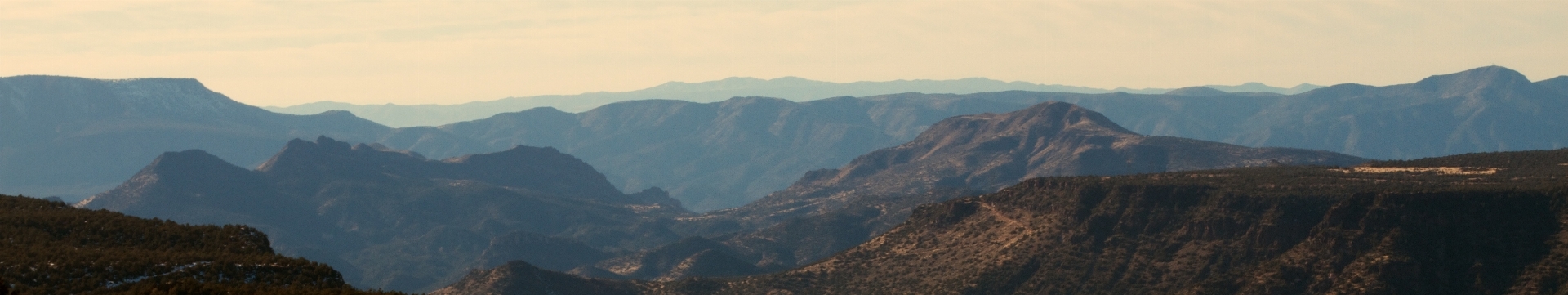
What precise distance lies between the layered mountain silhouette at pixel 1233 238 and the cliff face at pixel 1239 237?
0.62 feet

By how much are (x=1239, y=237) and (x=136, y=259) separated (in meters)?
113

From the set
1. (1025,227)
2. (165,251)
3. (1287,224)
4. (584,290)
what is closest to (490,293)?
(584,290)

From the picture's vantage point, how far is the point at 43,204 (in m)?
97.4

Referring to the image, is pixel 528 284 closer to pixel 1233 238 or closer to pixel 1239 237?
pixel 1233 238

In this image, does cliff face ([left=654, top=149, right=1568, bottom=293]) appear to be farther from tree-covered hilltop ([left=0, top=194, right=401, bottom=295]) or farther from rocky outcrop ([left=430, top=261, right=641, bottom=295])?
tree-covered hilltop ([left=0, top=194, right=401, bottom=295])

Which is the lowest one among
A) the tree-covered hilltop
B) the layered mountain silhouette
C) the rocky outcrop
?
the rocky outcrop

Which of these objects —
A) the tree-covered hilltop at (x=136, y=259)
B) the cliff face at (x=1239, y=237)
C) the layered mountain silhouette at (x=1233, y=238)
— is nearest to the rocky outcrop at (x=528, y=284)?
the layered mountain silhouette at (x=1233, y=238)

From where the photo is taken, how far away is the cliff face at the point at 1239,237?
136m

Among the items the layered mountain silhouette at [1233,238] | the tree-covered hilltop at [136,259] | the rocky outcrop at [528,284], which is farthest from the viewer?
the rocky outcrop at [528,284]

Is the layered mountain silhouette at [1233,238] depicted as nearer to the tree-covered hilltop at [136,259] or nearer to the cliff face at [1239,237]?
the cliff face at [1239,237]

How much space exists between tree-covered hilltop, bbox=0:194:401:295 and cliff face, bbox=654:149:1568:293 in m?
89.2

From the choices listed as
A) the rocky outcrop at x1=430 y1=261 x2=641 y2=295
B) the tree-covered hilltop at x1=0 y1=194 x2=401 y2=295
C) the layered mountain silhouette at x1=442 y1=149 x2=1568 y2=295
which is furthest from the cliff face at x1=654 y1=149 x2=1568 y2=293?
the tree-covered hilltop at x1=0 y1=194 x2=401 y2=295

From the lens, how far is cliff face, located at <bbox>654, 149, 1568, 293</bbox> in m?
136

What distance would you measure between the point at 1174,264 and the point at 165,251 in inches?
4147
